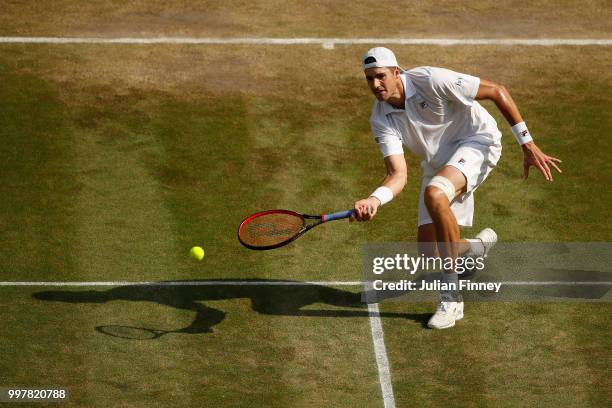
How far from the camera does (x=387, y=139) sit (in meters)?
11.2

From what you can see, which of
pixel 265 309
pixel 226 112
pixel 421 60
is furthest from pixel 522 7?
pixel 265 309

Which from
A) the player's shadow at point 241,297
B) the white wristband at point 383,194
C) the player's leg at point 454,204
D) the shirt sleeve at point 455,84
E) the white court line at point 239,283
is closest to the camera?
the white wristband at point 383,194

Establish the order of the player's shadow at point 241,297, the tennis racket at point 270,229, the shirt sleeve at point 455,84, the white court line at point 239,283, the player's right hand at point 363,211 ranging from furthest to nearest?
1. the white court line at point 239,283
2. the player's shadow at point 241,297
3. the shirt sleeve at point 455,84
4. the tennis racket at point 270,229
5. the player's right hand at point 363,211

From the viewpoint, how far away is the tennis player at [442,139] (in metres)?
10.8

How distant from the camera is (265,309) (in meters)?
11.3

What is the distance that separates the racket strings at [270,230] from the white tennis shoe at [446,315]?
4.64 feet

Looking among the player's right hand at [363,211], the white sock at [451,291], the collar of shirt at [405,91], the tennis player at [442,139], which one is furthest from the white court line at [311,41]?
the player's right hand at [363,211]

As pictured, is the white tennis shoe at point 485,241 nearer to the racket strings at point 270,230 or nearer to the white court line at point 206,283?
the white court line at point 206,283

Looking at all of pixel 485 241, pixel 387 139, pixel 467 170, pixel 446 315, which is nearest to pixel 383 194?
pixel 387 139

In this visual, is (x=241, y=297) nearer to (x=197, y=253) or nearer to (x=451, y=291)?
(x=197, y=253)

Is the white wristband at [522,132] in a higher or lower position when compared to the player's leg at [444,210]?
higher

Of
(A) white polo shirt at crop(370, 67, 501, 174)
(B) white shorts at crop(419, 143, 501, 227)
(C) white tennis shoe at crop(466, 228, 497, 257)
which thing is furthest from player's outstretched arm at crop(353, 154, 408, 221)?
(C) white tennis shoe at crop(466, 228, 497, 257)

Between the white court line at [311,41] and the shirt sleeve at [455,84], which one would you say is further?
the white court line at [311,41]

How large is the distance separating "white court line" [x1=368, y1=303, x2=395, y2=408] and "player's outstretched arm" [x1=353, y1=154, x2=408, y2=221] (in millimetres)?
1024
